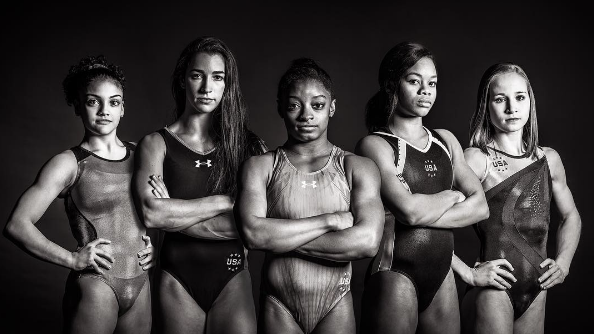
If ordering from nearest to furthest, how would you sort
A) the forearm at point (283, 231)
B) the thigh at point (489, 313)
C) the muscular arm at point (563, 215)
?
the forearm at point (283, 231) → the thigh at point (489, 313) → the muscular arm at point (563, 215)

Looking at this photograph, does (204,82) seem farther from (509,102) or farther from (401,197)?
(509,102)

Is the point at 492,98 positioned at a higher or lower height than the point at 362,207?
higher

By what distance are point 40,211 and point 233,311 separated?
1.57m

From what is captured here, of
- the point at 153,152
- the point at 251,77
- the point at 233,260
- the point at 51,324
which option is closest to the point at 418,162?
the point at 233,260

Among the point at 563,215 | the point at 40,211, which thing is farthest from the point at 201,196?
the point at 563,215

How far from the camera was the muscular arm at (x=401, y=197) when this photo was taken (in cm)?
582

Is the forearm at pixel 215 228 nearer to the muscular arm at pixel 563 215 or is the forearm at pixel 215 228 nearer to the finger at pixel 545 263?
the finger at pixel 545 263

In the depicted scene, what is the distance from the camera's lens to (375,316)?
592 centimetres

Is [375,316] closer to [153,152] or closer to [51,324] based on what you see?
[153,152]

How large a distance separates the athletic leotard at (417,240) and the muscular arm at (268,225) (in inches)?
29.7

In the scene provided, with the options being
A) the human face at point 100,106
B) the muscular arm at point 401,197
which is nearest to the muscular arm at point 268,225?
the muscular arm at point 401,197

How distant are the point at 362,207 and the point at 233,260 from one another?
1.06m

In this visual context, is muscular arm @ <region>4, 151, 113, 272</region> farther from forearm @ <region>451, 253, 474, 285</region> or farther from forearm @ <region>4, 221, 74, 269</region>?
forearm @ <region>451, 253, 474, 285</region>

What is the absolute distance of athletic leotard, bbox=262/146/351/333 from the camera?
5.37m
